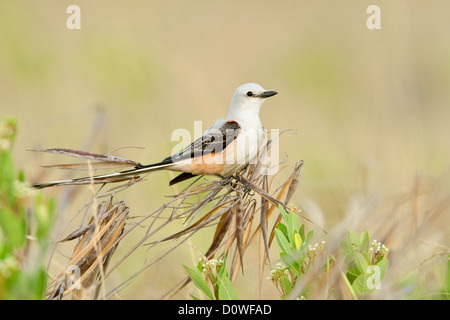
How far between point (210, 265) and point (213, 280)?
0.07 metres

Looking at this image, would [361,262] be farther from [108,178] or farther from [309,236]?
[108,178]

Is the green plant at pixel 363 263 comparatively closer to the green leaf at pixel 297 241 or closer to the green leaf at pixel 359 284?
the green leaf at pixel 359 284

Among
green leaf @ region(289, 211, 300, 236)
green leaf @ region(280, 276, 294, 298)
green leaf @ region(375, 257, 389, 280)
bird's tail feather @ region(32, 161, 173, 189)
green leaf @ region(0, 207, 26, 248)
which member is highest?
green leaf @ region(0, 207, 26, 248)

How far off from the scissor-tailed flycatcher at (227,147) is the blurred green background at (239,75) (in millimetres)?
1103

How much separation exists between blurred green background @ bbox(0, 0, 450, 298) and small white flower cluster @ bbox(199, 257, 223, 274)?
7.23ft

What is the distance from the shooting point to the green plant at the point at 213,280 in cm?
213

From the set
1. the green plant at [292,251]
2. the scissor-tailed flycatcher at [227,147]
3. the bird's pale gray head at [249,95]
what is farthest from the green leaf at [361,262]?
the bird's pale gray head at [249,95]

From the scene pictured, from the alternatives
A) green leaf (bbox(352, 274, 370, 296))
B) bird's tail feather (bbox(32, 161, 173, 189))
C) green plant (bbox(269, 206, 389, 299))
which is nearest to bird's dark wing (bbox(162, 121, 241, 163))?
bird's tail feather (bbox(32, 161, 173, 189))

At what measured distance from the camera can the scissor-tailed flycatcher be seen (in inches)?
125

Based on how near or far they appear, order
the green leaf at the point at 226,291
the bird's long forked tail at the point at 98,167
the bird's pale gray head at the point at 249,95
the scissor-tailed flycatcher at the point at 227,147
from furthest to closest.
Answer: the bird's pale gray head at the point at 249,95, the scissor-tailed flycatcher at the point at 227,147, the bird's long forked tail at the point at 98,167, the green leaf at the point at 226,291

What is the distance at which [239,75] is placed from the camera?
8.16m

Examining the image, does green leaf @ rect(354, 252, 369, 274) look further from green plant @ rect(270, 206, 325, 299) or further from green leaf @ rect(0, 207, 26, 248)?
green leaf @ rect(0, 207, 26, 248)

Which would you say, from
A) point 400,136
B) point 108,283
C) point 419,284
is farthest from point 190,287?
point 400,136

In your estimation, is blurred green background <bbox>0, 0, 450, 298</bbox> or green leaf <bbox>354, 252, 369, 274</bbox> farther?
blurred green background <bbox>0, 0, 450, 298</bbox>
